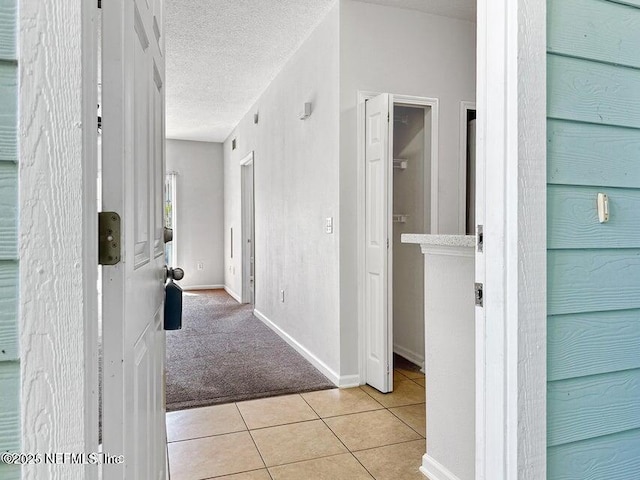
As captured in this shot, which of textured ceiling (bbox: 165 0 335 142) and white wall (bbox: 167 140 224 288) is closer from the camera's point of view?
textured ceiling (bbox: 165 0 335 142)

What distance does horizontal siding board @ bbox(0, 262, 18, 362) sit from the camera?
1.94 feet

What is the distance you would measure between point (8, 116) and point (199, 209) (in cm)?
793

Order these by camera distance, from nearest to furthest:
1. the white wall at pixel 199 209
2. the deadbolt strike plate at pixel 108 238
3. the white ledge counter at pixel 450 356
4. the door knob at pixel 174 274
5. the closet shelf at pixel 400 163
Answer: the deadbolt strike plate at pixel 108 238 < the door knob at pixel 174 274 < the white ledge counter at pixel 450 356 < the closet shelf at pixel 400 163 < the white wall at pixel 199 209

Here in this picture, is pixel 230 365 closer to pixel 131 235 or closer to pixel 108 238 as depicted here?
pixel 131 235

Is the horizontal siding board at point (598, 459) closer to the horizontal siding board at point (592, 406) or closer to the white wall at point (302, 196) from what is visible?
the horizontal siding board at point (592, 406)

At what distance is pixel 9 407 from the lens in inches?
23.3

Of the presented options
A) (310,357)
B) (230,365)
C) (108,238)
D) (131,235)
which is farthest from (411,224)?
(108,238)

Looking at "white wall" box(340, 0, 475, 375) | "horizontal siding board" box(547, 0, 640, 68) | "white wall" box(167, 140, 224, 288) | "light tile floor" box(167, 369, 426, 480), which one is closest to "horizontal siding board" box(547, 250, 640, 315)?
"horizontal siding board" box(547, 0, 640, 68)

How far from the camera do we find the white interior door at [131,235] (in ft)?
2.37

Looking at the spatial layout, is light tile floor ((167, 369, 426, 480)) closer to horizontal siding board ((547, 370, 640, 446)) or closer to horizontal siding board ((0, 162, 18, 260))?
horizontal siding board ((547, 370, 640, 446))

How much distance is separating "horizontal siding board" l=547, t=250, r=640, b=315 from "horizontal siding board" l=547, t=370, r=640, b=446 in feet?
0.62

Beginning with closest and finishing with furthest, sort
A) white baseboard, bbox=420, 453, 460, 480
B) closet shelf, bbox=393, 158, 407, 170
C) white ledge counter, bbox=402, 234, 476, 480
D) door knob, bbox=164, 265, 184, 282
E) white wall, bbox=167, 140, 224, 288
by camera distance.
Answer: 1. door knob, bbox=164, 265, 184, 282
2. white ledge counter, bbox=402, 234, 476, 480
3. white baseboard, bbox=420, 453, 460, 480
4. closet shelf, bbox=393, 158, 407, 170
5. white wall, bbox=167, 140, 224, 288

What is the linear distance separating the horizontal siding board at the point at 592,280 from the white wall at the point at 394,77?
2.14 m

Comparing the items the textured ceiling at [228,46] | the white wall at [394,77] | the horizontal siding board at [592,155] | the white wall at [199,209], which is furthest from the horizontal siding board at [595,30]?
the white wall at [199,209]
